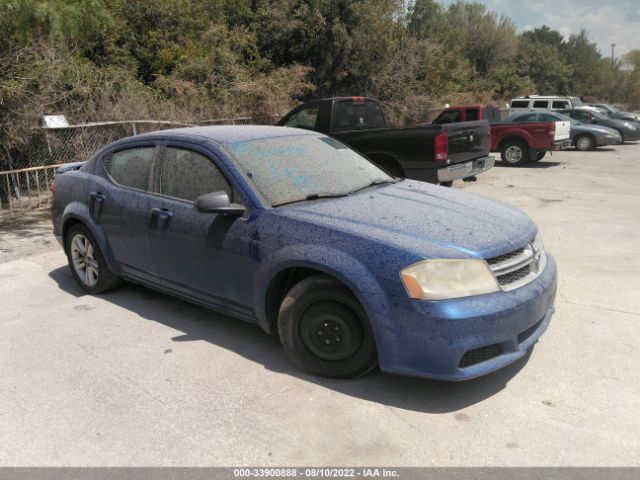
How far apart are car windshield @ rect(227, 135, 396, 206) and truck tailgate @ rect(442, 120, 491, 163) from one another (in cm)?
463

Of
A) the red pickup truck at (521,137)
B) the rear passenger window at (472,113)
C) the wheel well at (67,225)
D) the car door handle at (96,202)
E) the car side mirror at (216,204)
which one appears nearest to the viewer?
the car side mirror at (216,204)

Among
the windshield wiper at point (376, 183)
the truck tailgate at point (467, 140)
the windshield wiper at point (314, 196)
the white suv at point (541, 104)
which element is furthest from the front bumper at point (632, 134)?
the windshield wiper at point (314, 196)

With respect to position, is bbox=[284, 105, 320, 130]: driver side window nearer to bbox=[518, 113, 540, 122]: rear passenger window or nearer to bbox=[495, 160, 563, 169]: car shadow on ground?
bbox=[495, 160, 563, 169]: car shadow on ground

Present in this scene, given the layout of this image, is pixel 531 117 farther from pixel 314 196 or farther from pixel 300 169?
pixel 314 196

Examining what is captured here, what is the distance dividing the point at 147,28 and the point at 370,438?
17.2m

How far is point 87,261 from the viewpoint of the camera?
215 inches

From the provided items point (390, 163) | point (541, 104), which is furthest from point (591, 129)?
point (390, 163)

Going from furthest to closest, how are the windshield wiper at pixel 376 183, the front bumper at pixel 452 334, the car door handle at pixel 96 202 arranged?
the car door handle at pixel 96 202 → the windshield wiper at pixel 376 183 → the front bumper at pixel 452 334

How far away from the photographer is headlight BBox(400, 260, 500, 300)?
3.22 meters

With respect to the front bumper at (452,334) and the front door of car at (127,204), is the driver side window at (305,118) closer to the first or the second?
the front door of car at (127,204)

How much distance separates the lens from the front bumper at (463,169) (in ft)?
29.8

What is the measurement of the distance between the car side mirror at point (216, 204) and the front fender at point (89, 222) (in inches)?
62.9

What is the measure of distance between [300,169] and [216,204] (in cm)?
79

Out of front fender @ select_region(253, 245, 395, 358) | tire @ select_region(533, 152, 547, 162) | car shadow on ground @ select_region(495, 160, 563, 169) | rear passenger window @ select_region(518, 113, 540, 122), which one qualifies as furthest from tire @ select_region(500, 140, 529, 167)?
front fender @ select_region(253, 245, 395, 358)
